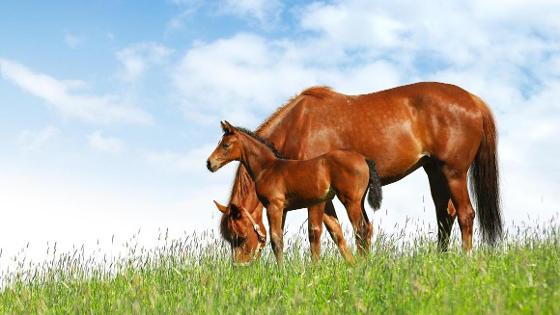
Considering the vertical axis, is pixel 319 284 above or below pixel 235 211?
below

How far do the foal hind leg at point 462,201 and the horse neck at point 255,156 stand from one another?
2.85m

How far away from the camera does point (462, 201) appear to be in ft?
34.3

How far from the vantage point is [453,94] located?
10984 mm

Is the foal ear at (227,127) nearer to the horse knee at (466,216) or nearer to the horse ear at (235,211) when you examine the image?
the horse ear at (235,211)

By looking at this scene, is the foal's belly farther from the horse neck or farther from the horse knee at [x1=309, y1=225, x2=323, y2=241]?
the horse neck

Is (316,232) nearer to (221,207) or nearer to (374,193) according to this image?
(374,193)

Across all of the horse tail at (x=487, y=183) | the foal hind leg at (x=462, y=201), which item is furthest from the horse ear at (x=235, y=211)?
the horse tail at (x=487, y=183)

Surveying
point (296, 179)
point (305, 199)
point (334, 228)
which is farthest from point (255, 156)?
point (334, 228)

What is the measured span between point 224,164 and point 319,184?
1517 millimetres

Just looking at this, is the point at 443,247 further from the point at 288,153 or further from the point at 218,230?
the point at 218,230

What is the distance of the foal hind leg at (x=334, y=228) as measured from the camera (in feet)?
30.0

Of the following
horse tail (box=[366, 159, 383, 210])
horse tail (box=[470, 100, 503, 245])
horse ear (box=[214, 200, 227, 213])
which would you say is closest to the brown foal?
horse tail (box=[366, 159, 383, 210])

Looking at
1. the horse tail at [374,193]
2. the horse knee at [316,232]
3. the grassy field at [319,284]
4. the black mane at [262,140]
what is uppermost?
the black mane at [262,140]

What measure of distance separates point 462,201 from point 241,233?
3.41 m
